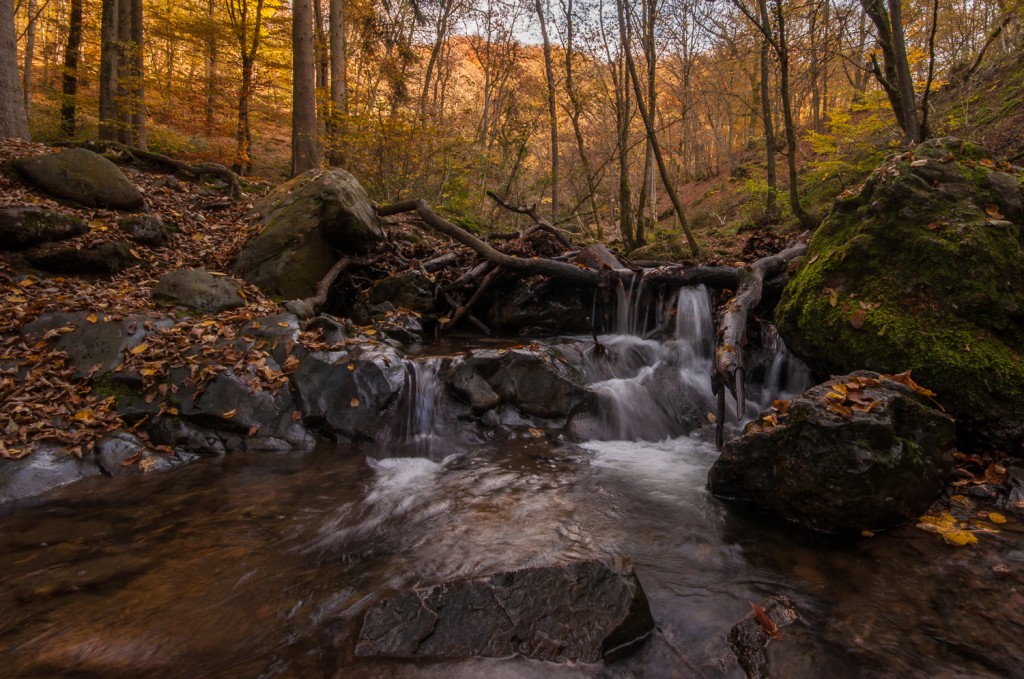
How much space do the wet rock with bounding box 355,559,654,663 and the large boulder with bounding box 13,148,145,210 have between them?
8.26 meters

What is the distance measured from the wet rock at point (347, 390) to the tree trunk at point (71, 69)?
44.0 ft

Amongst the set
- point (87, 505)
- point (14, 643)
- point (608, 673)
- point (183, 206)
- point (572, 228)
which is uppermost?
point (572, 228)

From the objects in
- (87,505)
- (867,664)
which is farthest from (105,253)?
(867,664)

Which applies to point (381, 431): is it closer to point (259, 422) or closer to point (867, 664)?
point (259, 422)

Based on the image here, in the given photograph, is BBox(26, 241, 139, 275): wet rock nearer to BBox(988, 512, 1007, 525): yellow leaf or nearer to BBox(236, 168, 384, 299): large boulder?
BBox(236, 168, 384, 299): large boulder

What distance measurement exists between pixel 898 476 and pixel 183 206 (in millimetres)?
10981

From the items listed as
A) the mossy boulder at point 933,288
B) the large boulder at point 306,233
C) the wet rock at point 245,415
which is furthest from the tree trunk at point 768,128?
the wet rock at point 245,415

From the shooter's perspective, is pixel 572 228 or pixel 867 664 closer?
pixel 867 664

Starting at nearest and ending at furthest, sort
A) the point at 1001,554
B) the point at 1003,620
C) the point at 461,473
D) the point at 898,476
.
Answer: the point at 1003,620 → the point at 1001,554 → the point at 898,476 → the point at 461,473

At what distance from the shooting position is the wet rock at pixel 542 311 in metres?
8.40

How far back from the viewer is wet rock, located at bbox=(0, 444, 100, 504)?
372 cm

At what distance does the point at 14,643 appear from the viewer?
89.3 inches

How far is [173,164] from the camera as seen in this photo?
1095 cm

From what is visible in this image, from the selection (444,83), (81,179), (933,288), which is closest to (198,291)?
(81,179)
